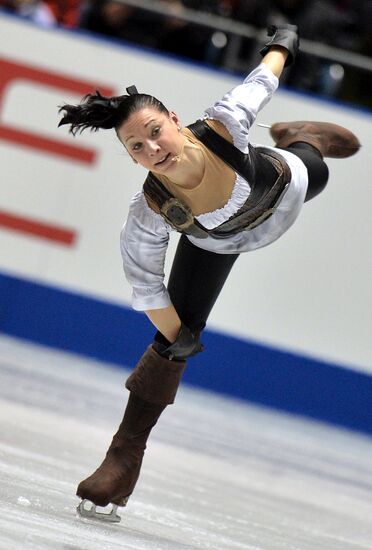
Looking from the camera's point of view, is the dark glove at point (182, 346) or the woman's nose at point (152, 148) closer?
the woman's nose at point (152, 148)

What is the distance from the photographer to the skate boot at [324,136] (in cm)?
347

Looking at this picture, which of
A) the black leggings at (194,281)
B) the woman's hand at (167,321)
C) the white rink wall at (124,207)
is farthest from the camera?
the white rink wall at (124,207)

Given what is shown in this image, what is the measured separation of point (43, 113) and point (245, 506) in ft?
12.5

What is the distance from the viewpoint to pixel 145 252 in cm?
283

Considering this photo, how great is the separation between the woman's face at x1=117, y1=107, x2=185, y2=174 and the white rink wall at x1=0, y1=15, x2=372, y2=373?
3.75m

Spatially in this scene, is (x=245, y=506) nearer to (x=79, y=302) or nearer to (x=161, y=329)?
(x=161, y=329)

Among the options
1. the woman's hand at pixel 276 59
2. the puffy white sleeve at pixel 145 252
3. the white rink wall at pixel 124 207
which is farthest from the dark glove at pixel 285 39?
the white rink wall at pixel 124 207

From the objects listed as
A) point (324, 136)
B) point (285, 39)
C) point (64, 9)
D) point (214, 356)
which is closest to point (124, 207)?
point (214, 356)

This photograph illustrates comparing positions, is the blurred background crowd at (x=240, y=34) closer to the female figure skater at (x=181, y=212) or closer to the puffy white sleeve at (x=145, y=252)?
the female figure skater at (x=181, y=212)

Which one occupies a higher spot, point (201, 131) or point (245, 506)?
point (201, 131)

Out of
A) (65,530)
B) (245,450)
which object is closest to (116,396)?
(245,450)

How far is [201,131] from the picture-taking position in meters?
2.85

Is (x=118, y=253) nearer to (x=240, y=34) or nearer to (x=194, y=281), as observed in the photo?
(x=240, y=34)

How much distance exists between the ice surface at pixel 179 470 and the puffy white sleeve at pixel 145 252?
558mm
